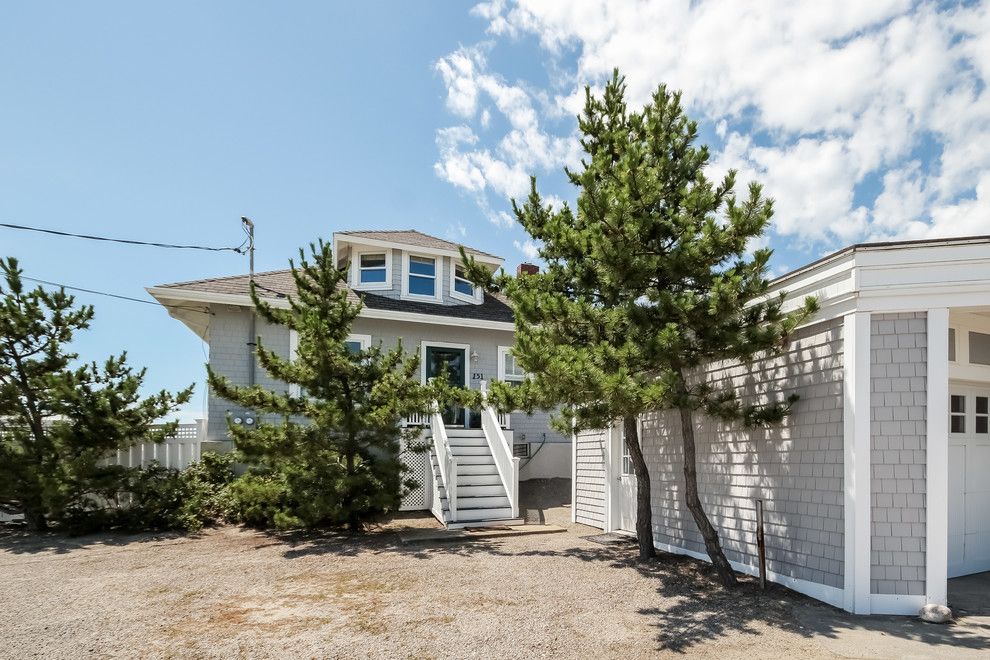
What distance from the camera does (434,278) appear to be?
1458 centimetres

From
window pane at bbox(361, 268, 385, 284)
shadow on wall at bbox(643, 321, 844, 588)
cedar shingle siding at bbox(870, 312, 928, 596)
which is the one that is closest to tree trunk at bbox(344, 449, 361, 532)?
shadow on wall at bbox(643, 321, 844, 588)

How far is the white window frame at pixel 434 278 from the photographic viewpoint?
14.2 metres

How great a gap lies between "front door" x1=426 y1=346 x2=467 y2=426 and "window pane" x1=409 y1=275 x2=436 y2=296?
162 centimetres

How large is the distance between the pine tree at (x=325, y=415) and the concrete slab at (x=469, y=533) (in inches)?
26.5

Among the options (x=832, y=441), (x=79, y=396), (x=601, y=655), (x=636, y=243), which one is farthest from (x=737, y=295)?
(x=79, y=396)

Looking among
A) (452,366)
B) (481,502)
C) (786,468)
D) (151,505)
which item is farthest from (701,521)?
(151,505)

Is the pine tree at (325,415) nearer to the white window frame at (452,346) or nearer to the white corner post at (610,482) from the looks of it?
the white corner post at (610,482)

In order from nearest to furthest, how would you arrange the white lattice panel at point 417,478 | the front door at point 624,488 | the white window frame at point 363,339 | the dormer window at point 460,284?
the front door at point 624,488
the white lattice panel at point 417,478
the white window frame at point 363,339
the dormer window at point 460,284

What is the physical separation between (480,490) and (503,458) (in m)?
0.84

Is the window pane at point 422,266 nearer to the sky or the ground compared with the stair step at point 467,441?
nearer to the sky

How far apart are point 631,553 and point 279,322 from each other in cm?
673

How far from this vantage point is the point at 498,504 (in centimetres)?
1044

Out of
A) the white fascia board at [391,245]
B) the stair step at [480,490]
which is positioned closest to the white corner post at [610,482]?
the stair step at [480,490]

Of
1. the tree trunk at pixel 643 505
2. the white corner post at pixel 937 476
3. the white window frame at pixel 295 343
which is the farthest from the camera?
the white window frame at pixel 295 343
